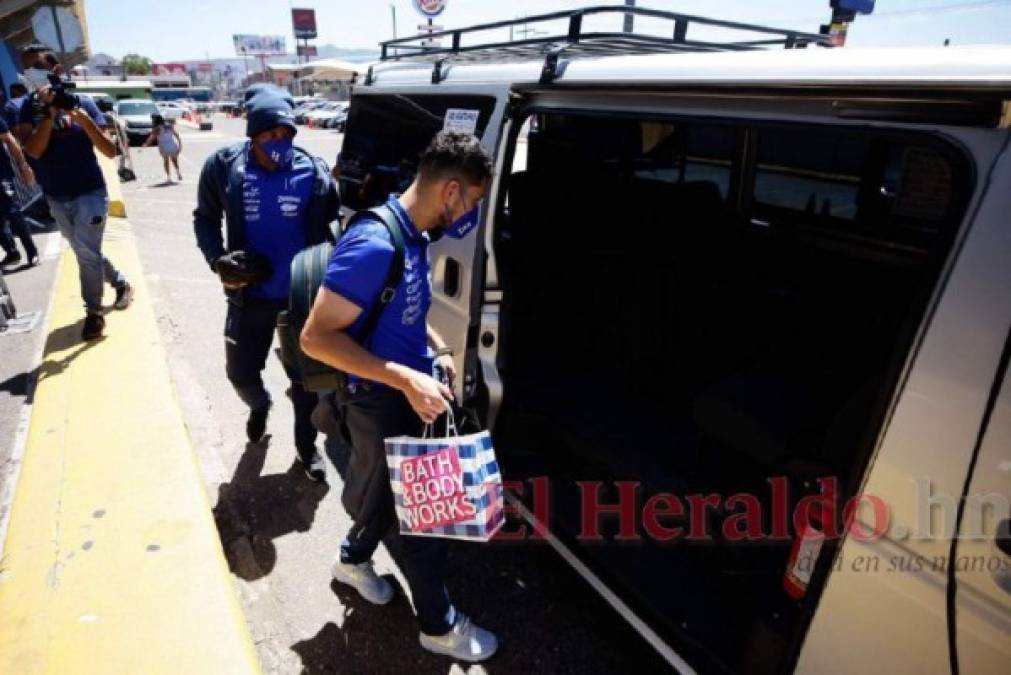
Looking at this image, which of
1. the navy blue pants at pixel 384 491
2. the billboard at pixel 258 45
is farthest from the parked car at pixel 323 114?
the billboard at pixel 258 45

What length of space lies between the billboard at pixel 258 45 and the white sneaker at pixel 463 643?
112 metres

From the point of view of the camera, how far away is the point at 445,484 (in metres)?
1.81

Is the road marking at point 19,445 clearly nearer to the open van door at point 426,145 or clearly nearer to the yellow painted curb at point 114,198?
the open van door at point 426,145

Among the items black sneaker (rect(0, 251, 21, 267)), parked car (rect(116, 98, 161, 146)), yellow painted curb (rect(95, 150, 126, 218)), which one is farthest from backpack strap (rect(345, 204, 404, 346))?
parked car (rect(116, 98, 161, 146))

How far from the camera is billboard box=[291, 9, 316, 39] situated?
7881cm

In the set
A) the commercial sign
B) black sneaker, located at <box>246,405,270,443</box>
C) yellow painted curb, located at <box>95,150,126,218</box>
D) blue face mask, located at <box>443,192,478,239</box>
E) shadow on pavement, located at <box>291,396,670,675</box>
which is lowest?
shadow on pavement, located at <box>291,396,670,675</box>

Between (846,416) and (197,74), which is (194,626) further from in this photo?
(197,74)

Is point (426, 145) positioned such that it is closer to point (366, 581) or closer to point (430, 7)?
point (366, 581)

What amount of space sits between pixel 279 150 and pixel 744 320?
2610 mm

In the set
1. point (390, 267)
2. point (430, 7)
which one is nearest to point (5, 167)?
point (390, 267)

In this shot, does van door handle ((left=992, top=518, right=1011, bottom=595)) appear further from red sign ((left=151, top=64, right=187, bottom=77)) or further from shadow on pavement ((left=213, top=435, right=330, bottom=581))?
red sign ((left=151, top=64, right=187, bottom=77))

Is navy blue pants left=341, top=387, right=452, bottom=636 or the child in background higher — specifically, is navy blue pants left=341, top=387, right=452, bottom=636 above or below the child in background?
below

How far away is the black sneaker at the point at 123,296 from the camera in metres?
5.16

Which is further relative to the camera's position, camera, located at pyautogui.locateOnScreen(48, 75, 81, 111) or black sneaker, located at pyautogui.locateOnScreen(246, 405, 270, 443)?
camera, located at pyautogui.locateOnScreen(48, 75, 81, 111)
